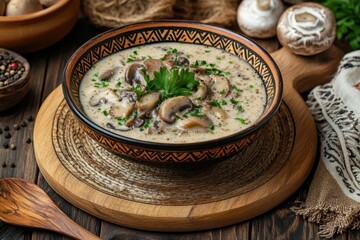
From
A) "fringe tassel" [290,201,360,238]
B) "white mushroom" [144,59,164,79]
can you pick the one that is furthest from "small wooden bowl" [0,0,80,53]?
"fringe tassel" [290,201,360,238]

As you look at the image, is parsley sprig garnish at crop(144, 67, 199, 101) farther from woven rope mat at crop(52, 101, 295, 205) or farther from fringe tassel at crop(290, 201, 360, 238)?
fringe tassel at crop(290, 201, 360, 238)

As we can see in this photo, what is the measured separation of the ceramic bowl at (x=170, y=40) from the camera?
11.2 ft

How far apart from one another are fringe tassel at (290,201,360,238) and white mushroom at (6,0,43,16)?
220cm

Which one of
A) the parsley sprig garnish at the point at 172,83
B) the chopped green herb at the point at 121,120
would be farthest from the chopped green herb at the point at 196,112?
the chopped green herb at the point at 121,120

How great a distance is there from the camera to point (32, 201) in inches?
143

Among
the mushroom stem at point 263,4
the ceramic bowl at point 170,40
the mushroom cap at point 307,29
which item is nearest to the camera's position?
the ceramic bowl at point 170,40

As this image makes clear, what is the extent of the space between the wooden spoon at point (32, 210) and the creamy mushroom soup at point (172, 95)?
493mm

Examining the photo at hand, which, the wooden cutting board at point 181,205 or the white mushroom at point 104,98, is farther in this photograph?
the white mushroom at point 104,98

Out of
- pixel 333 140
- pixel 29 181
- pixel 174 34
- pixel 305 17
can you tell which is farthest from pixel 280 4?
pixel 29 181

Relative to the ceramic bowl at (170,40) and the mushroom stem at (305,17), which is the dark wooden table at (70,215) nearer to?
the ceramic bowl at (170,40)

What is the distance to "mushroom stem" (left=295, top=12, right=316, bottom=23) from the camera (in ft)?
15.0

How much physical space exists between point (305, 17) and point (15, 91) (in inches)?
74.6

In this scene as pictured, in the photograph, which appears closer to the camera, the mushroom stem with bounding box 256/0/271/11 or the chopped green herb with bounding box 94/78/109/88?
the chopped green herb with bounding box 94/78/109/88

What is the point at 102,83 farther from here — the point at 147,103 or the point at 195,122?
the point at 195,122
